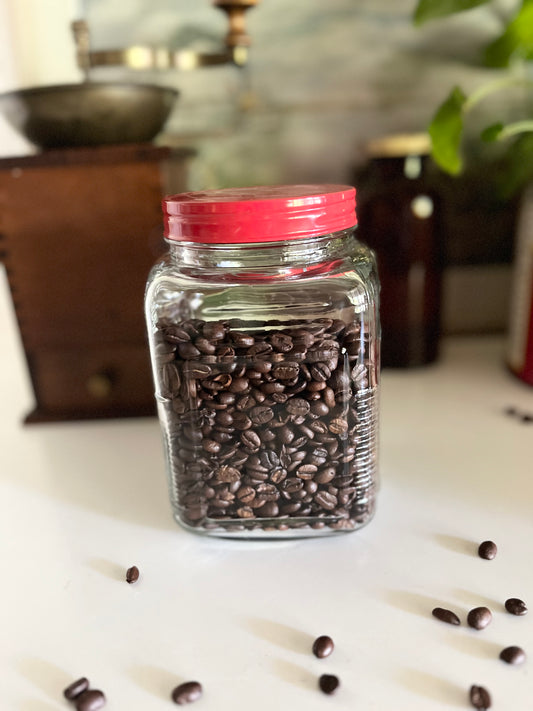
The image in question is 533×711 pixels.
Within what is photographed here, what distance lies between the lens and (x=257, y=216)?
0.51 meters

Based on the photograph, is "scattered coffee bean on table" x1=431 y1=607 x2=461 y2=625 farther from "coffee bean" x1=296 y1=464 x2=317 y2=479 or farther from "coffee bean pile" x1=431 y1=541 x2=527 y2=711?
"coffee bean" x1=296 y1=464 x2=317 y2=479

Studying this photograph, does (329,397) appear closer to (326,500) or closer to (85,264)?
(326,500)

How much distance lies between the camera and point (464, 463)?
750 mm

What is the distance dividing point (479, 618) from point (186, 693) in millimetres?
241

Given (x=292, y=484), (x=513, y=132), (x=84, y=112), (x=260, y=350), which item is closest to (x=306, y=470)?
(x=292, y=484)

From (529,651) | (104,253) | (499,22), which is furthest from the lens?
(499,22)

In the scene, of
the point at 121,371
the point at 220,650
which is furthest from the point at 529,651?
the point at 121,371

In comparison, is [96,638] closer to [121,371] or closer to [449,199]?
[121,371]

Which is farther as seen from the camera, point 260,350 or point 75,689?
point 260,350

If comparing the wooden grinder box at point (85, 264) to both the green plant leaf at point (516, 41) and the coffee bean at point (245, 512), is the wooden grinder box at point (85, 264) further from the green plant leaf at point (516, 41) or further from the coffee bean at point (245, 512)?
the green plant leaf at point (516, 41)

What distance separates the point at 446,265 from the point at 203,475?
0.77 meters

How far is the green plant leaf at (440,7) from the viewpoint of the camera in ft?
2.87

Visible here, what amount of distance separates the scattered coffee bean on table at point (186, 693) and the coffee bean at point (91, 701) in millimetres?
53

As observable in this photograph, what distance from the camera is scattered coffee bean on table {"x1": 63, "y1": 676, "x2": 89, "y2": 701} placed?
44 cm
